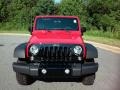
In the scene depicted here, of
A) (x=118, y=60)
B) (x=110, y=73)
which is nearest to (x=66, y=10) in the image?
(x=118, y=60)

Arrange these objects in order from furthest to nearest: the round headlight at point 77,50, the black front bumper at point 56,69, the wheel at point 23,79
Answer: the wheel at point 23,79 < the round headlight at point 77,50 < the black front bumper at point 56,69

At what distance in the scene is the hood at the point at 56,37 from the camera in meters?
9.92

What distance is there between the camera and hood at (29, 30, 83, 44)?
9.92 meters

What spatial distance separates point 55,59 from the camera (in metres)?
9.76

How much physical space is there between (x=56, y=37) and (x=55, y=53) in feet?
2.55

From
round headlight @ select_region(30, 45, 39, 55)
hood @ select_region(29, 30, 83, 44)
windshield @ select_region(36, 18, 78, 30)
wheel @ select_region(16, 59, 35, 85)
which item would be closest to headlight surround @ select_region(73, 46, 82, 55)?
hood @ select_region(29, 30, 83, 44)

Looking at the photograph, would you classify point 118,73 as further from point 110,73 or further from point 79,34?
point 79,34

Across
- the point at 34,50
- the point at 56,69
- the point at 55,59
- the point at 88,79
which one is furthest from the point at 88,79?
the point at 34,50

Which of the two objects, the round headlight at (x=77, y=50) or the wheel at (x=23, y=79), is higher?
the round headlight at (x=77, y=50)

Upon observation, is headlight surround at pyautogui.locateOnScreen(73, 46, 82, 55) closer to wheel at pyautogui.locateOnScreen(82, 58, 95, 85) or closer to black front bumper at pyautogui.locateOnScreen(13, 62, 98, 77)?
black front bumper at pyautogui.locateOnScreen(13, 62, 98, 77)

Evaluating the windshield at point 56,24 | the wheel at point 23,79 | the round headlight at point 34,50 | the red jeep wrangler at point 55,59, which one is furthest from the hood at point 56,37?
the wheel at point 23,79

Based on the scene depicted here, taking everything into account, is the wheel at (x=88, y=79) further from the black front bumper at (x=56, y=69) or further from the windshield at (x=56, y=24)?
the windshield at (x=56, y=24)

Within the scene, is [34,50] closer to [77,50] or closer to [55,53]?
[55,53]

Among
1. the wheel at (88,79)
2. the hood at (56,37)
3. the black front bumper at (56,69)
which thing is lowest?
the wheel at (88,79)
